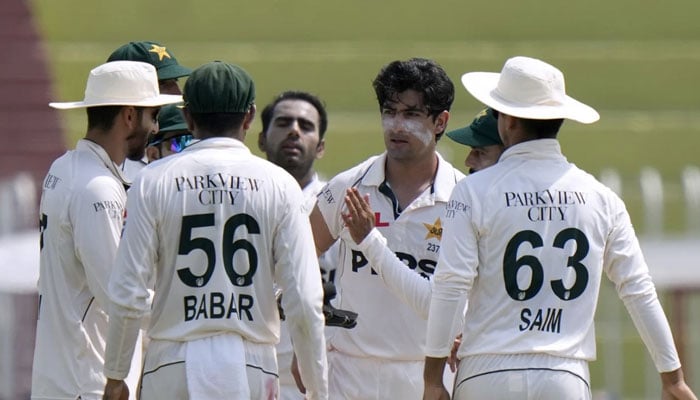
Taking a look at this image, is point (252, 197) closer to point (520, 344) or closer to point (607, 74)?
point (520, 344)

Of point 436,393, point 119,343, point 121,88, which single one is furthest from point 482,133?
point 119,343

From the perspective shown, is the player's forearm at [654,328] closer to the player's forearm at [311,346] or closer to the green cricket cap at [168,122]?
the player's forearm at [311,346]

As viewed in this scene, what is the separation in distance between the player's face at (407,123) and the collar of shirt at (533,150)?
2.20ft

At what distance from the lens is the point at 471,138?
18.7ft

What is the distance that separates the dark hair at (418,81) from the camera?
208 inches

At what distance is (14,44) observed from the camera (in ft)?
51.9

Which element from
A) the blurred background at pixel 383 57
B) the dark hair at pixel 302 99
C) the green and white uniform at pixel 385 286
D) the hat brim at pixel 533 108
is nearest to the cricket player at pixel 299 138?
the dark hair at pixel 302 99

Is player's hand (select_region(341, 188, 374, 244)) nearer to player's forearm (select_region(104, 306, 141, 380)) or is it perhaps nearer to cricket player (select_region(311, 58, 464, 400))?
cricket player (select_region(311, 58, 464, 400))

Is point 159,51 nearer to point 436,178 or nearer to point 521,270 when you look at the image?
point 436,178

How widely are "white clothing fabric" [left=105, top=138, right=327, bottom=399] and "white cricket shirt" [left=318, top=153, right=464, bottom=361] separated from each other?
964mm

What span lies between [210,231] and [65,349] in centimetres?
77

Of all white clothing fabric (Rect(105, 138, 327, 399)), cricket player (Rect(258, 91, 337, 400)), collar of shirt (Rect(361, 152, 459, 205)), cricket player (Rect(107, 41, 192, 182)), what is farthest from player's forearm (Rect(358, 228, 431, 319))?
cricket player (Rect(258, 91, 337, 400))

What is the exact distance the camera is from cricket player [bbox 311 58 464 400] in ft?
17.4

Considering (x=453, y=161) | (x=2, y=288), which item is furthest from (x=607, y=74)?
(x=2, y=288)
